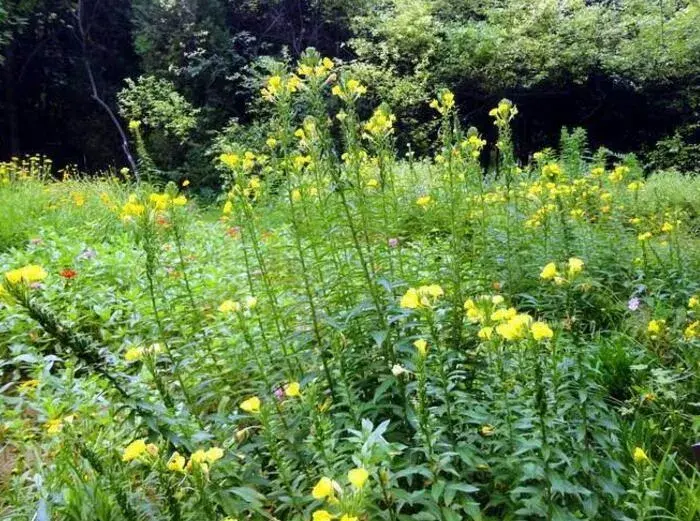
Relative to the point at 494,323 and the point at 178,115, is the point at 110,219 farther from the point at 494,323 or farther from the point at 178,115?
the point at 178,115

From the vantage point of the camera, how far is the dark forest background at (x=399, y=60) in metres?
10.0

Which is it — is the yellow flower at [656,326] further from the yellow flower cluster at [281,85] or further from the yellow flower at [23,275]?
the yellow flower at [23,275]

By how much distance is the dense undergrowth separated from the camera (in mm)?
1319

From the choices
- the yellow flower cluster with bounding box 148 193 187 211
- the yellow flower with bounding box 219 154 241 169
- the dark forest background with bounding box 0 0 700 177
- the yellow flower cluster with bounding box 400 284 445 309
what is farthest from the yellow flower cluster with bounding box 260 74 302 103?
the dark forest background with bounding box 0 0 700 177

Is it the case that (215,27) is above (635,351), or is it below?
above

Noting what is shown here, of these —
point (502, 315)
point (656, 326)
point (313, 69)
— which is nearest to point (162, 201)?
point (313, 69)

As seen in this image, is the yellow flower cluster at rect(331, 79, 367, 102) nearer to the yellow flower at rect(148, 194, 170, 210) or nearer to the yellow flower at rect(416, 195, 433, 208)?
the yellow flower at rect(148, 194, 170, 210)

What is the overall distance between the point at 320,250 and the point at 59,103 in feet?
38.9

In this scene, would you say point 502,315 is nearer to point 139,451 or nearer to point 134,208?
point 139,451

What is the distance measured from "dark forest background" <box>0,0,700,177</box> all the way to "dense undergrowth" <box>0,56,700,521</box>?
739 cm

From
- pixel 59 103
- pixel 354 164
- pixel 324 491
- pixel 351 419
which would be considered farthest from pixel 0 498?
pixel 59 103

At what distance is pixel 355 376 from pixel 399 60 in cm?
979

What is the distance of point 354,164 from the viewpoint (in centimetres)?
193

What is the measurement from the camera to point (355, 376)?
179cm
